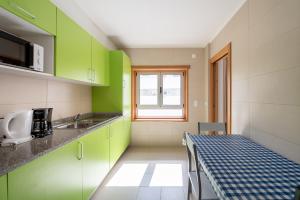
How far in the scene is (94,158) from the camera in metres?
2.17

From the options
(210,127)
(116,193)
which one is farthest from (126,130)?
(210,127)

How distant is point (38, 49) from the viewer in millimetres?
1558

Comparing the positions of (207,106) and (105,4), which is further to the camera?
(207,106)

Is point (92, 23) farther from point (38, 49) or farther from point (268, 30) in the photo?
point (268, 30)

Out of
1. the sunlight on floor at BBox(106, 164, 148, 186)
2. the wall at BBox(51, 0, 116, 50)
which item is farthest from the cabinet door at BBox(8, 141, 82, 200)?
the wall at BBox(51, 0, 116, 50)

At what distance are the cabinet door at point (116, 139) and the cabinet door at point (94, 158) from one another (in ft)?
0.67

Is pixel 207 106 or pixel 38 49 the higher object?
pixel 38 49

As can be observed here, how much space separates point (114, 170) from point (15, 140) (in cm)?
189

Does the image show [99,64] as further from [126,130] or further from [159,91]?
[159,91]

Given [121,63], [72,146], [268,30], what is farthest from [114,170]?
[268,30]

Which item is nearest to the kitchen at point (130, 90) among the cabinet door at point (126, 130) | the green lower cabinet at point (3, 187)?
the green lower cabinet at point (3, 187)

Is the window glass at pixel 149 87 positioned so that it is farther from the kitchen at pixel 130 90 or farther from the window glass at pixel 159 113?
the window glass at pixel 159 113

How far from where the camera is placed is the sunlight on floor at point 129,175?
261 cm

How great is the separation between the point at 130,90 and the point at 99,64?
56.8 inches
